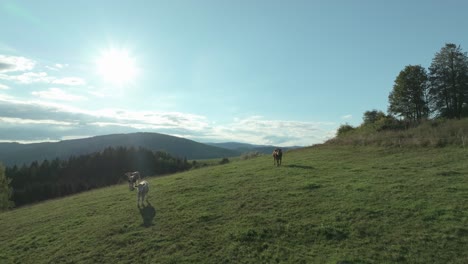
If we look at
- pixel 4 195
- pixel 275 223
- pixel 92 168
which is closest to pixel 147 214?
pixel 275 223

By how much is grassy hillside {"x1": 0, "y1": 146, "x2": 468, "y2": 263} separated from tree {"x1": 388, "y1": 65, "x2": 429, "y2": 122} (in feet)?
154

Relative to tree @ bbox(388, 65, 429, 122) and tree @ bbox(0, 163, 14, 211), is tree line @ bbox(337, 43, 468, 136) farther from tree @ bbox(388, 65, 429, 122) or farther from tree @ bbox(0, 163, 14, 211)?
tree @ bbox(0, 163, 14, 211)

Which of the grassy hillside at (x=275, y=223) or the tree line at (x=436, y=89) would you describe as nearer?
the grassy hillside at (x=275, y=223)

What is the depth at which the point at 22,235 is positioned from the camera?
17625 mm

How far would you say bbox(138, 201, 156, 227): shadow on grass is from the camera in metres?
15.9

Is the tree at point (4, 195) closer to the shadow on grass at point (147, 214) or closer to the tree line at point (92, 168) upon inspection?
the tree line at point (92, 168)

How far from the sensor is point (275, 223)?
543 inches

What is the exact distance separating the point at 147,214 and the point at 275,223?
7566 mm

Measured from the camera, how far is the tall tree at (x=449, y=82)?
61219 mm

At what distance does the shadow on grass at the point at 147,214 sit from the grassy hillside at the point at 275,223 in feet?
0.22

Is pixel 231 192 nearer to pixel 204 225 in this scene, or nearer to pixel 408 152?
pixel 204 225

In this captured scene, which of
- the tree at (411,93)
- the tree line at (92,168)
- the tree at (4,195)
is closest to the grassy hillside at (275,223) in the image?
the tree at (4,195)

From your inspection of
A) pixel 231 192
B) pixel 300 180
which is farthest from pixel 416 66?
pixel 231 192

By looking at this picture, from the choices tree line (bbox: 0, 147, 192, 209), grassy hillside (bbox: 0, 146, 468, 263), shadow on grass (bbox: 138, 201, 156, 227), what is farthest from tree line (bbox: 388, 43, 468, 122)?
tree line (bbox: 0, 147, 192, 209)
